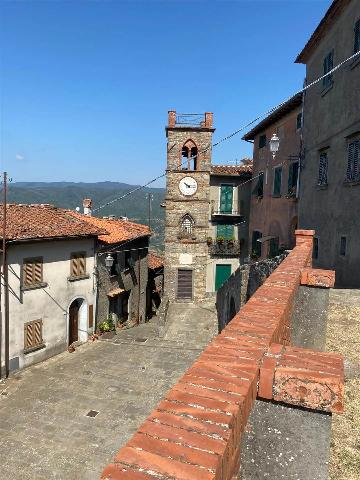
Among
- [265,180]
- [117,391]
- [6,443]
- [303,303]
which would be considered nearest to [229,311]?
[117,391]

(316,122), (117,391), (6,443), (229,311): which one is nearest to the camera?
(6,443)

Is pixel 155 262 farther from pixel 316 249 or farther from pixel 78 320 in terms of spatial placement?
pixel 316 249

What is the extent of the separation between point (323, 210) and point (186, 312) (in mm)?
13573

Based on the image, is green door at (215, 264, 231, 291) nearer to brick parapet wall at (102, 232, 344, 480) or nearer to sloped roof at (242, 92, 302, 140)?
sloped roof at (242, 92, 302, 140)

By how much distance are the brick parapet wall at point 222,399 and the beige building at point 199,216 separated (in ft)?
77.2

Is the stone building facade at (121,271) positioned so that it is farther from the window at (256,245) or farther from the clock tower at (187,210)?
the window at (256,245)

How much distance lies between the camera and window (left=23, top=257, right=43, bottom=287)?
56.8 ft

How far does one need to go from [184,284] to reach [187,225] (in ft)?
14.9

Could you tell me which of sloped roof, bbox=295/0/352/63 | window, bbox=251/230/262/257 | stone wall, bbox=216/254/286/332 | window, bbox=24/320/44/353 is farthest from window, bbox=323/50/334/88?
window, bbox=24/320/44/353

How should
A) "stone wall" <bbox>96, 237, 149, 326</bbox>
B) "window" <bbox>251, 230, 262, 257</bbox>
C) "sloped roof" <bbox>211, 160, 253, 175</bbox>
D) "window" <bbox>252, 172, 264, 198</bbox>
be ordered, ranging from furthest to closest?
"sloped roof" <bbox>211, 160, 253, 175</bbox>, "window" <bbox>251, 230, 262, 257</bbox>, "window" <bbox>252, 172, 264, 198</bbox>, "stone wall" <bbox>96, 237, 149, 326</bbox>

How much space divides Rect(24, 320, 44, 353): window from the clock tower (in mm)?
11104

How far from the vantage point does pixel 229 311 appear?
20.1 metres

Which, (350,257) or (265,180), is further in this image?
(265,180)

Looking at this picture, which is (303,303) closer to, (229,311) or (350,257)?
(350,257)
